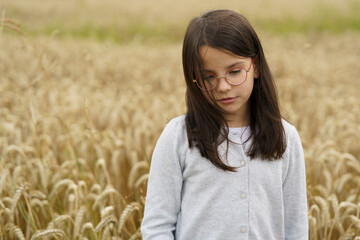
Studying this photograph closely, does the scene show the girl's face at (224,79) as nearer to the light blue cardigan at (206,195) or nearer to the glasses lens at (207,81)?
the glasses lens at (207,81)

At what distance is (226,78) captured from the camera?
148 centimetres

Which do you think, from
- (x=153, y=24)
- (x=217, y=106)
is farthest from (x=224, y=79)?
(x=153, y=24)

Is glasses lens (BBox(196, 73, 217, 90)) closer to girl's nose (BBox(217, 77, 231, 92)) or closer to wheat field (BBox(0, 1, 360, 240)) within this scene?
girl's nose (BBox(217, 77, 231, 92))

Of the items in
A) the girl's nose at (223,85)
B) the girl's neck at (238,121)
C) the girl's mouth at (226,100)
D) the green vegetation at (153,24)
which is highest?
the green vegetation at (153,24)

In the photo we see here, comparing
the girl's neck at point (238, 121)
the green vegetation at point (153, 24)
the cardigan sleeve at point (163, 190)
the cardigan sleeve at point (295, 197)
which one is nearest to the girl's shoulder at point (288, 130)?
the cardigan sleeve at point (295, 197)

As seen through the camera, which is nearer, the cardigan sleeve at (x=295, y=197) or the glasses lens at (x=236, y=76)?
the glasses lens at (x=236, y=76)

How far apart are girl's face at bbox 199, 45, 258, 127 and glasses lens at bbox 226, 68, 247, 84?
0.6 inches

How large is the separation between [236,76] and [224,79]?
2.3 inches

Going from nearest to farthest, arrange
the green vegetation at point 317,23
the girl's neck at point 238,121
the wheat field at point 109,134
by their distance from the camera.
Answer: the girl's neck at point 238,121, the wheat field at point 109,134, the green vegetation at point 317,23

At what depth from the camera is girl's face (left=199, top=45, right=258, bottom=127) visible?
4.82 feet

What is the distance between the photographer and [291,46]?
10094 millimetres

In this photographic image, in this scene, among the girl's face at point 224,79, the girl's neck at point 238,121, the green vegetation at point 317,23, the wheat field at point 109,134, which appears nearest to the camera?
the girl's face at point 224,79

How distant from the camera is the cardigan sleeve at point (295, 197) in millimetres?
1653

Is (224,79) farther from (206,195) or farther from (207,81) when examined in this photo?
(206,195)
